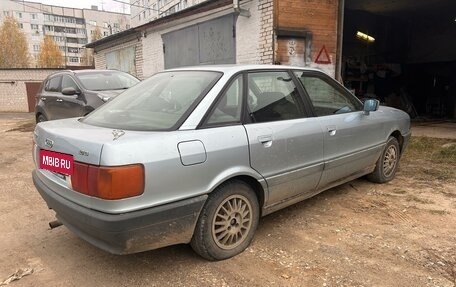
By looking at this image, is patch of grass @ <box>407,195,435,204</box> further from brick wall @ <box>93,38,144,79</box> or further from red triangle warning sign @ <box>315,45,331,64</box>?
brick wall @ <box>93,38,144,79</box>

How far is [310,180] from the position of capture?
359cm

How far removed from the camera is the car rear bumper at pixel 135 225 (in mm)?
2387

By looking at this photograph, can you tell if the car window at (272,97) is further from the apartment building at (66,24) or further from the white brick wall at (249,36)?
the apartment building at (66,24)

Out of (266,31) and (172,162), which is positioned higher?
(266,31)

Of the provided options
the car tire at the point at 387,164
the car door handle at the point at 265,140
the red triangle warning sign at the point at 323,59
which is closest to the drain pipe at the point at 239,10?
the red triangle warning sign at the point at 323,59

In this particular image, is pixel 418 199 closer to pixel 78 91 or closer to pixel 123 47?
pixel 78 91

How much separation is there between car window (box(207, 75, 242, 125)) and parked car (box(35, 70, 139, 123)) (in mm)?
3892

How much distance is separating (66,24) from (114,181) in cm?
8390

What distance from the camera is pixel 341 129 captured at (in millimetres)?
3881

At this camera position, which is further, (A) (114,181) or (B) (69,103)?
(B) (69,103)

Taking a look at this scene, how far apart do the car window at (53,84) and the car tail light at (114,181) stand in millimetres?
6574

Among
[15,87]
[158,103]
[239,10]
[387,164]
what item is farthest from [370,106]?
[15,87]

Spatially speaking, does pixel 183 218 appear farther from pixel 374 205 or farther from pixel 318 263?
pixel 374 205

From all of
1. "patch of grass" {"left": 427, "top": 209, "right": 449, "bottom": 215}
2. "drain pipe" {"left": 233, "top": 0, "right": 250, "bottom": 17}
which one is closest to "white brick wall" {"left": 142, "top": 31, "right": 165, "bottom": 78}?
"drain pipe" {"left": 233, "top": 0, "right": 250, "bottom": 17}
